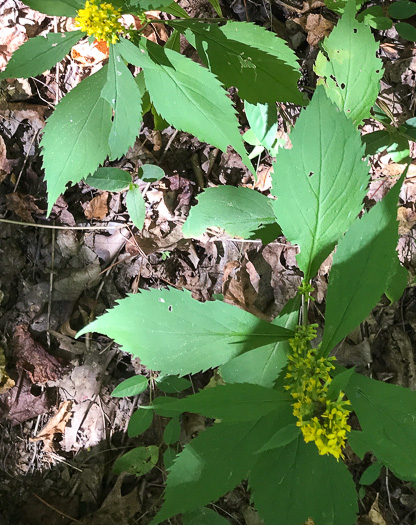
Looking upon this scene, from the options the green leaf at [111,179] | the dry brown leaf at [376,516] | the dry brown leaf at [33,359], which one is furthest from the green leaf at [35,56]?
the dry brown leaf at [376,516]

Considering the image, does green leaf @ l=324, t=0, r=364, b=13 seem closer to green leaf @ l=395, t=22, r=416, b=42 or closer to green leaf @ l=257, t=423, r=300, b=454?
green leaf @ l=395, t=22, r=416, b=42

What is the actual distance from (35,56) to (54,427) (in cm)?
179

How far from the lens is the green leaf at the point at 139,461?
86.4 inches


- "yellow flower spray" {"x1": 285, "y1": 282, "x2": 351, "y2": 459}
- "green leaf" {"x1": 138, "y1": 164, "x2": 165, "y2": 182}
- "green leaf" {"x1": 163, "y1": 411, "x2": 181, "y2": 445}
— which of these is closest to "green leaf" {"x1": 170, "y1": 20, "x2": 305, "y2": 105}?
"green leaf" {"x1": 138, "y1": 164, "x2": 165, "y2": 182}

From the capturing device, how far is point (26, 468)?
222 cm

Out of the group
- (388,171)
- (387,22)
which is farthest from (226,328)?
(387,22)

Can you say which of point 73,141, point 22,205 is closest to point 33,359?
point 22,205

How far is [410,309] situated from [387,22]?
1.52 meters

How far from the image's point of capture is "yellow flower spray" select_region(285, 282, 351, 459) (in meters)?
1.06

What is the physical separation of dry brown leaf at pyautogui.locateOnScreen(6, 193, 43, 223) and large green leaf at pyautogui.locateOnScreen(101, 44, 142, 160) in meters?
0.98

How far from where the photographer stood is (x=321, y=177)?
1.35 meters

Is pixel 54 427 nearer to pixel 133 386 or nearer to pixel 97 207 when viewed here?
pixel 133 386

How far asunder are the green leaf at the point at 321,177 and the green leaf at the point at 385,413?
436 millimetres

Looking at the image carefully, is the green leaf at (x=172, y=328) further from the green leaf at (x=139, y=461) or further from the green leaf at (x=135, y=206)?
the green leaf at (x=139, y=461)
